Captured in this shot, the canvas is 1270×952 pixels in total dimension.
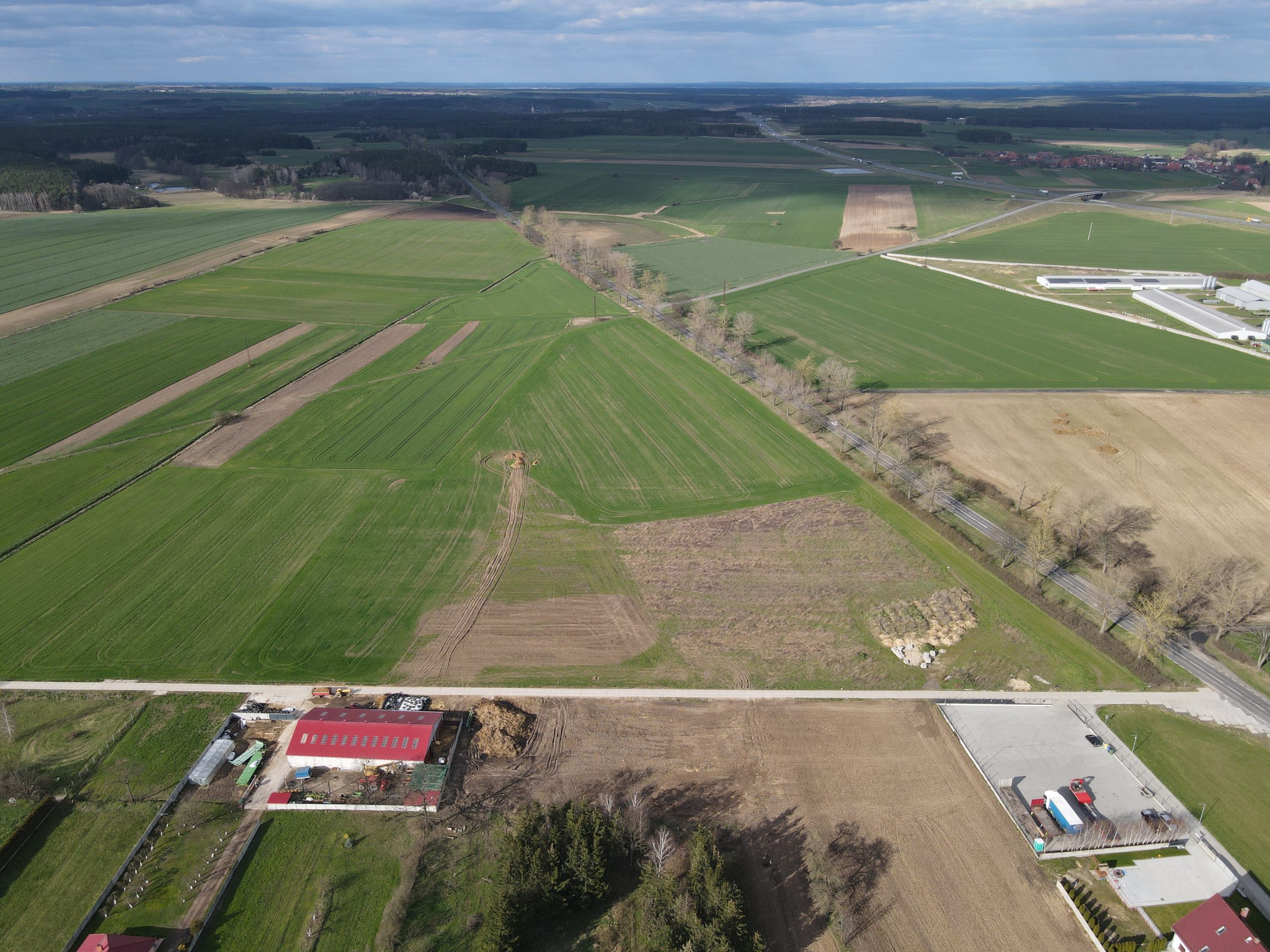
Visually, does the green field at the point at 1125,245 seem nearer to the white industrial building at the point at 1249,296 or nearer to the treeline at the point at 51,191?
the white industrial building at the point at 1249,296

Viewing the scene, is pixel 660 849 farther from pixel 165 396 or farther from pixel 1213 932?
pixel 165 396

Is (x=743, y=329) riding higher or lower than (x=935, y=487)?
higher

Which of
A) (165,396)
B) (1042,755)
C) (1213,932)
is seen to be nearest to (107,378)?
(165,396)

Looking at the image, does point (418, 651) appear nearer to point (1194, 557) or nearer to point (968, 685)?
point (968, 685)

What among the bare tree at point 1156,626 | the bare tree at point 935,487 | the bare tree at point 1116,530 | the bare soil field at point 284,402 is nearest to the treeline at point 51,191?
the bare soil field at point 284,402

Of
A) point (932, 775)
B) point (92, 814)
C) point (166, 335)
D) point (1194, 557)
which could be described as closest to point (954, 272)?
point (1194, 557)

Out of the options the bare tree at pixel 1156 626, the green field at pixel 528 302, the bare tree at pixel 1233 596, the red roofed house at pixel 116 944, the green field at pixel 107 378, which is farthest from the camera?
the green field at pixel 528 302
